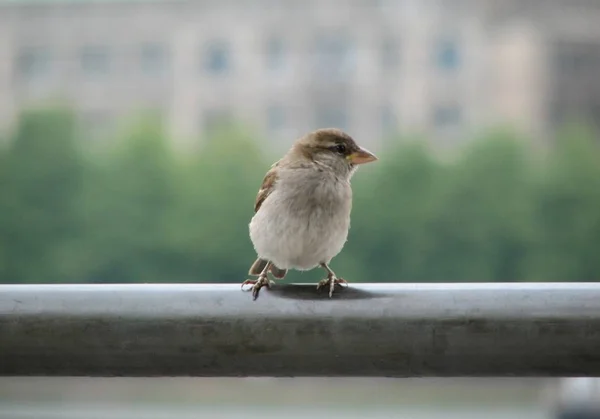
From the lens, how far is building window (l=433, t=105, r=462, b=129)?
1005 inches

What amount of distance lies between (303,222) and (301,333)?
90cm

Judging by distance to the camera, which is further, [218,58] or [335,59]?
[335,59]

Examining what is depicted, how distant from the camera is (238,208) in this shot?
21641 mm

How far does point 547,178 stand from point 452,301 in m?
24.4

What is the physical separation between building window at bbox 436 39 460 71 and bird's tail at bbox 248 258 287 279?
79.9ft

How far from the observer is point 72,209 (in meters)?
23.1

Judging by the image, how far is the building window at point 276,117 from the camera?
26.2m

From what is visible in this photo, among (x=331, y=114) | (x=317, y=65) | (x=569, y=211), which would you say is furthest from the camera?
(x=317, y=65)

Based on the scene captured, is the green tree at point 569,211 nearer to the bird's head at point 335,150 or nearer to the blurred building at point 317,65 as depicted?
the blurred building at point 317,65

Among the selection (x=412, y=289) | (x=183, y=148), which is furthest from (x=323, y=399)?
(x=412, y=289)

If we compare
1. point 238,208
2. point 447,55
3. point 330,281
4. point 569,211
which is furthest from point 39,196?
point 330,281

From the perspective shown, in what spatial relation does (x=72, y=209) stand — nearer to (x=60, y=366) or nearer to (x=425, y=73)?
(x=425, y=73)

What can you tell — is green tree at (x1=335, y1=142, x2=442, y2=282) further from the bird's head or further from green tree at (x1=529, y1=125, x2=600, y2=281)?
the bird's head

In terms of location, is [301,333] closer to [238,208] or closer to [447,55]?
[238,208]
